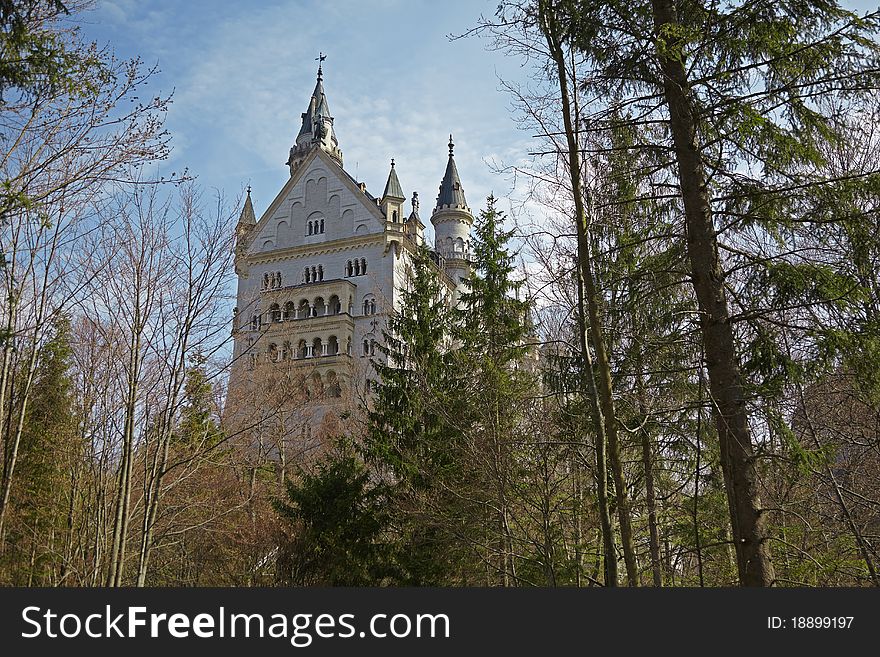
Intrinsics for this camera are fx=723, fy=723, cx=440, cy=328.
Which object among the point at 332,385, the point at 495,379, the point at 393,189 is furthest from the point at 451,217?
the point at 495,379

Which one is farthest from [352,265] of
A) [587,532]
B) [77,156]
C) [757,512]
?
[757,512]

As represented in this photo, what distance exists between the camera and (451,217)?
157ft

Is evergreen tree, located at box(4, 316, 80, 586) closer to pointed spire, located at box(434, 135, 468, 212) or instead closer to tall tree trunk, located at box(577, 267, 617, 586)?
tall tree trunk, located at box(577, 267, 617, 586)

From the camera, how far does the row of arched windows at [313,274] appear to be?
144 ft

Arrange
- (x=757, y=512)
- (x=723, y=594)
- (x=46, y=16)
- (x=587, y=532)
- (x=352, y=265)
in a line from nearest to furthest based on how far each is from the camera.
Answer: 1. (x=723, y=594)
2. (x=757, y=512)
3. (x=46, y=16)
4. (x=587, y=532)
5. (x=352, y=265)

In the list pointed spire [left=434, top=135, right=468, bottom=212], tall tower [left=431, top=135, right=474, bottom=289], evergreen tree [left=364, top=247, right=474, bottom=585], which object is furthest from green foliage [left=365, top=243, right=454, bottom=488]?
pointed spire [left=434, top=135, right=468, bottom=212]

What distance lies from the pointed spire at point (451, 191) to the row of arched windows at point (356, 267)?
26.5 feet

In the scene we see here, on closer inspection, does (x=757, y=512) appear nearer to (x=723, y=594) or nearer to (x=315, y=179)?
(x=723, y=594)

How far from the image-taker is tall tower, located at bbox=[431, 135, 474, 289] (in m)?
47.0

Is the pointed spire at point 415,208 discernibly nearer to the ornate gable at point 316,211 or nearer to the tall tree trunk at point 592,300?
the ornate gable at point 316,211

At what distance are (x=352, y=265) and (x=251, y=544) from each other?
26593mm

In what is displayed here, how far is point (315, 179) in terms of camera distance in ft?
151

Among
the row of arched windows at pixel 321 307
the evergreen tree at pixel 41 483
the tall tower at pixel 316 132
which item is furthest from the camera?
the tall tower at pixel 316 132

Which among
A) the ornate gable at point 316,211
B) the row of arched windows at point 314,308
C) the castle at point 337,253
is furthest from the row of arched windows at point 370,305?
the ornate gable at point 316,211
